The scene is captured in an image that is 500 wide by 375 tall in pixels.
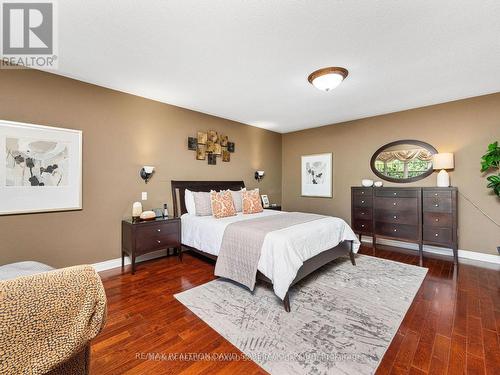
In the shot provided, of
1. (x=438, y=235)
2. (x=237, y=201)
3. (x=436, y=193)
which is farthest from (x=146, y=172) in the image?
(x=438, y=235)

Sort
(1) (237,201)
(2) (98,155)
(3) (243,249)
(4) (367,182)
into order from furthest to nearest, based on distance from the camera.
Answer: (4) (367,182)
(1) (237,201)
(2) (98,155)
(3) (243,249)

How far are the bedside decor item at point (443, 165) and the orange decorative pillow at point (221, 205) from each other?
343 centimetres

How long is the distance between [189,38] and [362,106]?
3.23m

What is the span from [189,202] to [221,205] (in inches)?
25.0

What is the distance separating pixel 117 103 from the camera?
3396mm

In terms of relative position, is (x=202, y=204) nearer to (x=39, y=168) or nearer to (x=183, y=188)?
(x=183, y=188)

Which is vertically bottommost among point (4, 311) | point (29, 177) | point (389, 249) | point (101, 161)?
point (389, 249)

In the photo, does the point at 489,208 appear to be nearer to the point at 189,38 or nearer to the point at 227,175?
the point at 227,175

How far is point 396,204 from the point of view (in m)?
3.96

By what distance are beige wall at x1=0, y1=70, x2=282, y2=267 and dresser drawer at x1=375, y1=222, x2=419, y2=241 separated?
11.0 ft

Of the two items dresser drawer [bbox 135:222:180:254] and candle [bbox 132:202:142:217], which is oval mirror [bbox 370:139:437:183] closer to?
dresser drawer [bbox 135:222:180:254]

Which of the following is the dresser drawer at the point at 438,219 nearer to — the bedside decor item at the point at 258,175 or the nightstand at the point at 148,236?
the bedside decor item at the point at 258,175

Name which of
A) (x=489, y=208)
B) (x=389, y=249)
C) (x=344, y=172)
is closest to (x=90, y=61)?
(x=344, y=172)

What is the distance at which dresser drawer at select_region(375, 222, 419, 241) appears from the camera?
12.5ft
